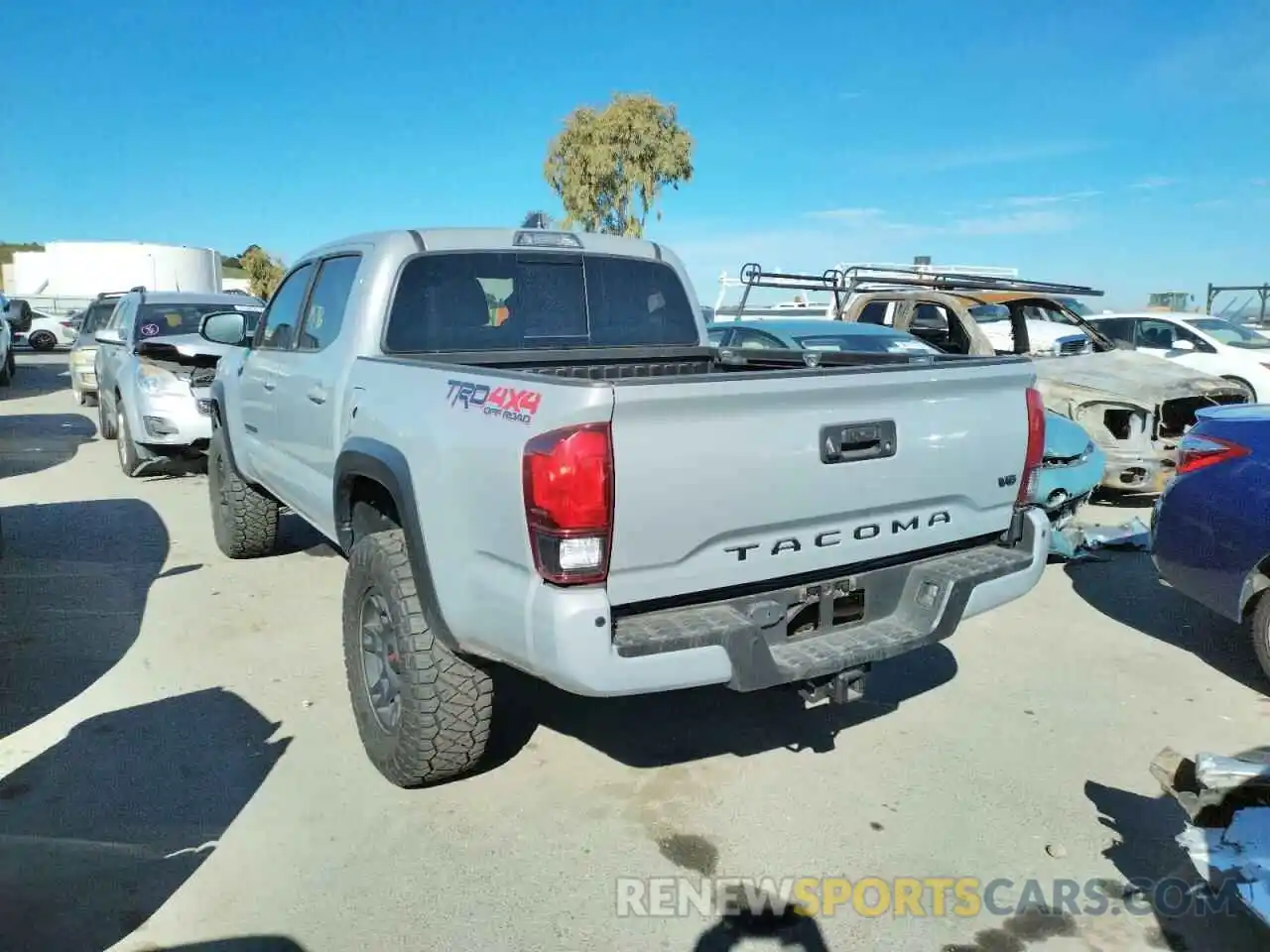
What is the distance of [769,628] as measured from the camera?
2988mm

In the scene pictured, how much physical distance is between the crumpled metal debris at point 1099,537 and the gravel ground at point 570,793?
44.8 inches

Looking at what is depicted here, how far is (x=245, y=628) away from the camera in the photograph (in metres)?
5.17

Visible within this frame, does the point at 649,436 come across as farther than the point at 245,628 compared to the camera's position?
No

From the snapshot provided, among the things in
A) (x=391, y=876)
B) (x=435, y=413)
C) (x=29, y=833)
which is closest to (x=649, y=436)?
(x=435, y=413)

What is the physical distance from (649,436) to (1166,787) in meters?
1.83

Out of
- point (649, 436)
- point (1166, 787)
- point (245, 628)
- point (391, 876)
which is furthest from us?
point (245, 628)

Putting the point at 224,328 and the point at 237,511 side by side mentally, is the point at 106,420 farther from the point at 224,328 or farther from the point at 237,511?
the point at 224,328

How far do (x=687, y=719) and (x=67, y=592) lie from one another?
394 cm

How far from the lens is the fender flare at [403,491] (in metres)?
3.16

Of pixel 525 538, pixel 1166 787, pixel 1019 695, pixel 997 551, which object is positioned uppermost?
pixel 525 538

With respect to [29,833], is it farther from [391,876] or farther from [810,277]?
[810,277]

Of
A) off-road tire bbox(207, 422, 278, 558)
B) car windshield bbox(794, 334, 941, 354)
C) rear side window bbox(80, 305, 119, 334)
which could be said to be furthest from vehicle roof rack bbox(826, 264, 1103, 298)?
rear side window bbox(80, 305, 119, 334)

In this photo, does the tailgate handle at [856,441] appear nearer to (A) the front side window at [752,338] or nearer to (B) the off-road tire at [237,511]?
(B) the off-road tire at [237,511]

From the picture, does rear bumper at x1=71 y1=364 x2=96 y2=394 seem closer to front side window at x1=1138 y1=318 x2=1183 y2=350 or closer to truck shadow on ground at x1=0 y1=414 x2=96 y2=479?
truck shadow on ground at x1=0 y1=414 x2=96 y2=479
